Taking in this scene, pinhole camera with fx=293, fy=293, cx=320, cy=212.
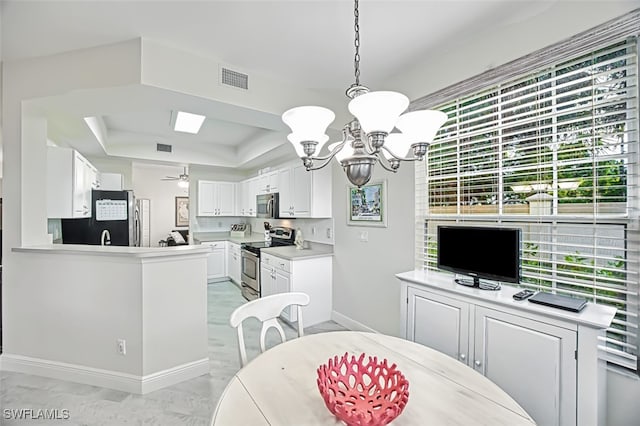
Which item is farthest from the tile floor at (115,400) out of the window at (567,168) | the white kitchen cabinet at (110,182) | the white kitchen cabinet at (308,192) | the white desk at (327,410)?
the white kitchen cabinet at (110,182)

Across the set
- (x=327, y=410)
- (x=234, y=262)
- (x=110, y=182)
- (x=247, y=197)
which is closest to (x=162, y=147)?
Result: (x=110, y=182)

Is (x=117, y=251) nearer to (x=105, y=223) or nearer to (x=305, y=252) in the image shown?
(x=105, y=223)

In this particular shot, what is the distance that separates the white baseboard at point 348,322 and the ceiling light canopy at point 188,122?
315cm

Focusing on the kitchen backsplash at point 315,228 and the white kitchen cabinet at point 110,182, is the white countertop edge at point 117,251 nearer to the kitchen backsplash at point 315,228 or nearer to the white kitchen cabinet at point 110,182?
the kitchen backsplash at point 315,228

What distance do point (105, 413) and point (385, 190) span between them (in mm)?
2932

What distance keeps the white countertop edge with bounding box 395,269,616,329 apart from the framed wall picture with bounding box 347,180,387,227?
2.82 feet

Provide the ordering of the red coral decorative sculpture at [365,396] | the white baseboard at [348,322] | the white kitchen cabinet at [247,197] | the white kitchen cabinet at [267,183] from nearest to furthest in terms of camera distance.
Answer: the red coral decorative sculpture at [365,396], the white baseboard at [348,322], the white kitchen cabinet at [267,183], the white kitchen cabinet at [247,197]

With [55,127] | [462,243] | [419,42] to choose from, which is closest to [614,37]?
[419,42]

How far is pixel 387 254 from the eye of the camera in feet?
9.96

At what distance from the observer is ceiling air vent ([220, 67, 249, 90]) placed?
256cm

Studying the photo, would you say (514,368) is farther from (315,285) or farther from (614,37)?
(315,285)

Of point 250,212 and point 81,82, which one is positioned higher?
point 81,82

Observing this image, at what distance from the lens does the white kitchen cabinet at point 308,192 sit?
381 centimetres

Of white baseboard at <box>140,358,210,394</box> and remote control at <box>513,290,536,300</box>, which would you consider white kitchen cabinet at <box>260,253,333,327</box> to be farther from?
remote control at <box>513,290,536,300</box>
